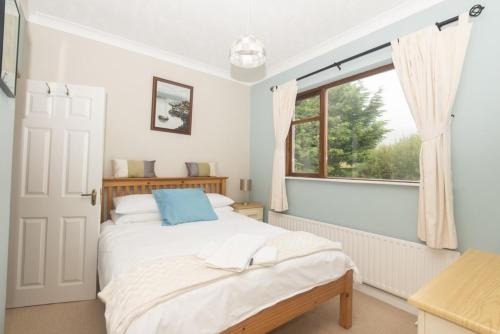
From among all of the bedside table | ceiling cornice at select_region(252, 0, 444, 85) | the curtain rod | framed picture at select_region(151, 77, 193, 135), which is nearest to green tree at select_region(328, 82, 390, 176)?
the curtain rod

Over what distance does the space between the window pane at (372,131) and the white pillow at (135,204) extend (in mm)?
2129

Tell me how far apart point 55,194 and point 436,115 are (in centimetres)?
337

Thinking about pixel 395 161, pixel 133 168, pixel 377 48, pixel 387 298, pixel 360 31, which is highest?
pixel 360 31

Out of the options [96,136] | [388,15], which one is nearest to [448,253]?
[388,15]

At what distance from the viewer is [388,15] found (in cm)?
228

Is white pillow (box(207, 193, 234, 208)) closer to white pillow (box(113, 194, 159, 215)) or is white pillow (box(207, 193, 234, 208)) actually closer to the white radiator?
white pillow (box(113, 194, 159, 215))

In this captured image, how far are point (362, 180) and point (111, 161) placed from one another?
2861mm

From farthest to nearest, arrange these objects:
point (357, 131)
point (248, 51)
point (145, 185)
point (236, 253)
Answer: point (145, 185) < point (357, 131) < point (248, 51) < point (236, 253)

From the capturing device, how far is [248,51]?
1.81m

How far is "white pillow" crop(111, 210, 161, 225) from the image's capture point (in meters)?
2.39

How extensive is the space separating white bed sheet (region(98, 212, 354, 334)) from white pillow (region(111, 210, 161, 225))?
0.08 meters

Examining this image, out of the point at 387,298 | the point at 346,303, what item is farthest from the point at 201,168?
the point at 387,298

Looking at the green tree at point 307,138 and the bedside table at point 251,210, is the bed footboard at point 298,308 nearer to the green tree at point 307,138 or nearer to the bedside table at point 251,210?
the green tree at point 307,138

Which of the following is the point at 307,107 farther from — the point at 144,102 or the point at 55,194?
the point at 55,194
